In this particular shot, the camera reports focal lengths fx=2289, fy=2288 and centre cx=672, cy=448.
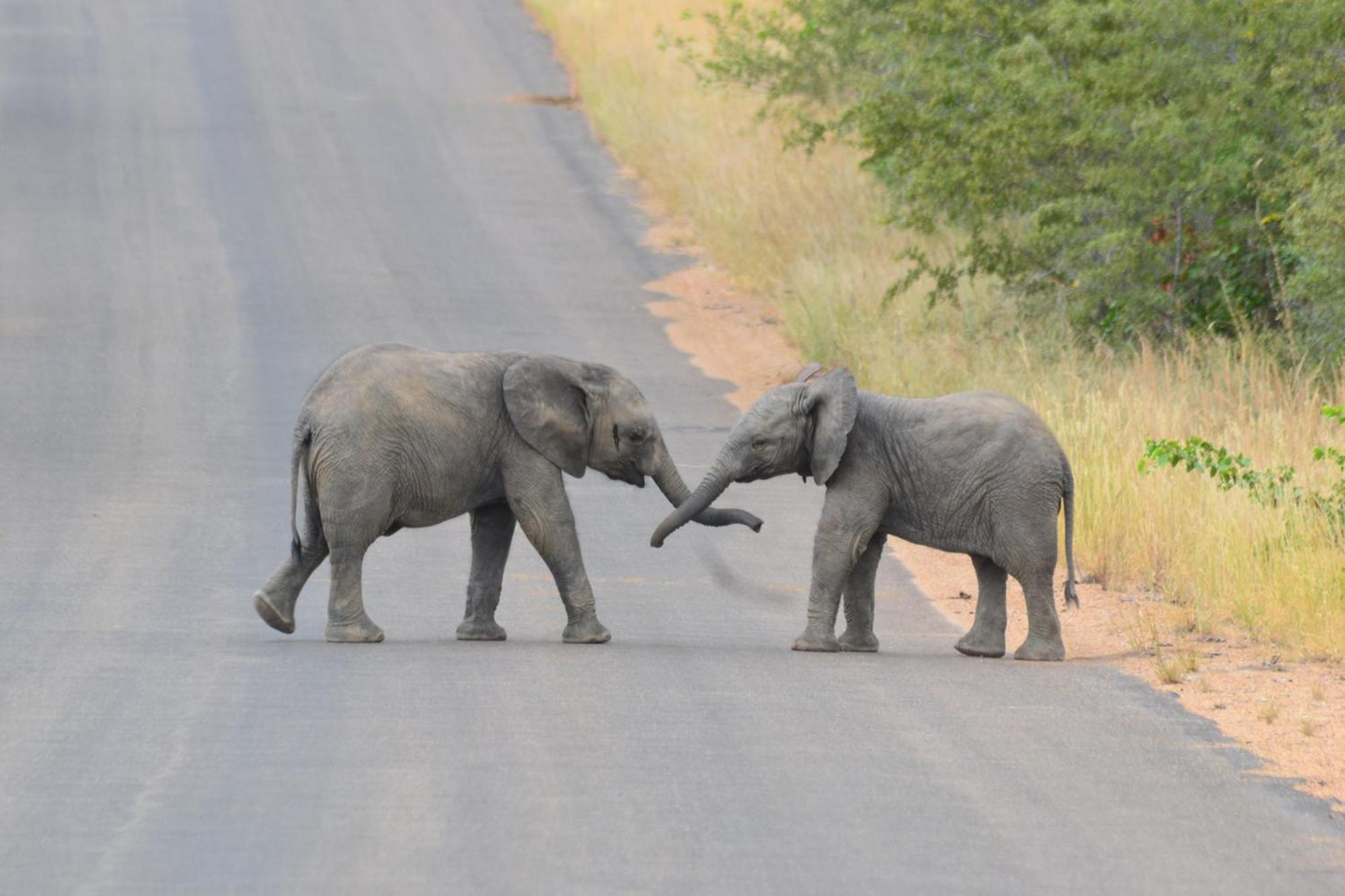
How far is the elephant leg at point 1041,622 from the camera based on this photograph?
41.0ft

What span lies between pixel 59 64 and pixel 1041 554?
35002 millimetres

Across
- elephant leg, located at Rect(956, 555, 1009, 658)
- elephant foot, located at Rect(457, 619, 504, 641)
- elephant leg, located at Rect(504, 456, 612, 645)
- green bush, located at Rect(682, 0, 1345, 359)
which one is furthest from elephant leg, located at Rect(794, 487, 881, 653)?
green bush, located at Rect(682, 0, 1345, 359)

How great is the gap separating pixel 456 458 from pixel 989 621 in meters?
3.09

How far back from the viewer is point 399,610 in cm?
1403

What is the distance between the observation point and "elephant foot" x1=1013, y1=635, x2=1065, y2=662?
12.6 m

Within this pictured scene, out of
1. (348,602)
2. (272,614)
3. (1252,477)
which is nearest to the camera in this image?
(348,602)

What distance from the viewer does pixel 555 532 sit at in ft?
41.3

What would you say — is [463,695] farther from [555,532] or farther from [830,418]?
[830,418]

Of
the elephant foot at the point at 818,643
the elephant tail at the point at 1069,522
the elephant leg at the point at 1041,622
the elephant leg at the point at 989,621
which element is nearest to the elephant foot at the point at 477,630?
the elephant foot at the point at 818,643

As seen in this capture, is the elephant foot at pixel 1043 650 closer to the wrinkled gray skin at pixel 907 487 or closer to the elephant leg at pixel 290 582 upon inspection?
the wrinkled gray skin at pixel 907 487

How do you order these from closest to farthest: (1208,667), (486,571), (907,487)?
(1208,667) < (907,487) < (486,571)

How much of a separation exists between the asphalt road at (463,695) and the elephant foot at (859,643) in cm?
20

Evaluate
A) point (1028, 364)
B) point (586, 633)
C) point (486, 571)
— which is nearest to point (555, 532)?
point (486, 571)

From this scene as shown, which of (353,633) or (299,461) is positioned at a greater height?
(299,461)
